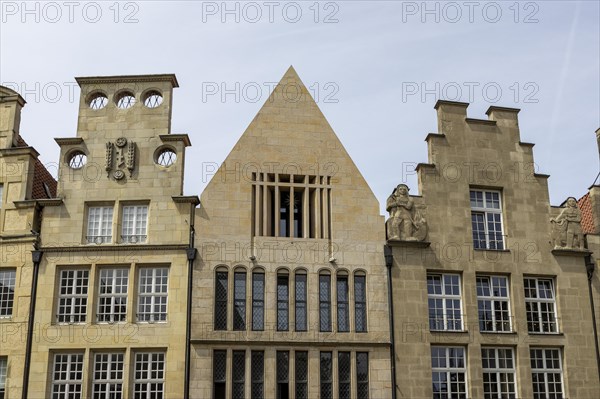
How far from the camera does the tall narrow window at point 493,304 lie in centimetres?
2828

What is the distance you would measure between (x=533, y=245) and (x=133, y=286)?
13.6 metres

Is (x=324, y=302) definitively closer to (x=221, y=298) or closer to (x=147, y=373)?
(x=221, y=298)

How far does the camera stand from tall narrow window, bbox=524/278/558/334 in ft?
93.8

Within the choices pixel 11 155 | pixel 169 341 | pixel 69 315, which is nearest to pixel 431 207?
pixel 169 341

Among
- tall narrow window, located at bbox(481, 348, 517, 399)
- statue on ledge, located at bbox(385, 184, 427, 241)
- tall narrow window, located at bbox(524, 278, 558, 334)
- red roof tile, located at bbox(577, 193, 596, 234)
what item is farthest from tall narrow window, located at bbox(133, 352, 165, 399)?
red roof tile, located at bbox(577, 193, 596, 234)

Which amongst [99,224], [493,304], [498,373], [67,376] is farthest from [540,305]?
[67,376]

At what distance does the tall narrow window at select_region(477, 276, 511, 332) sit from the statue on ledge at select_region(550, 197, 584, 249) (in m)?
2.46

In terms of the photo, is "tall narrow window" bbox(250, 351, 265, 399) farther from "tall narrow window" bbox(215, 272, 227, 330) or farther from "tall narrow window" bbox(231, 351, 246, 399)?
"tall narrow window" bbox(215, 272, 227, 330)

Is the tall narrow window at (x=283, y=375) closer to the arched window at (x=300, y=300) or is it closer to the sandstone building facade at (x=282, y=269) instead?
the sandstone building facade at (x=282, y=269)

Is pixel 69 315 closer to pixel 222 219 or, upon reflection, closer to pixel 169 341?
pixel 169 341

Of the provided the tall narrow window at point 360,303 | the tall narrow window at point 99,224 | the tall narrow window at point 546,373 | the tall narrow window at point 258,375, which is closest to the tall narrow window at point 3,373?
the tall narrow window at point 99,224

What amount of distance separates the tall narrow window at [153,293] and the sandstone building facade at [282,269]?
0.05m

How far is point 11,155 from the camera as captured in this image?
29281 mm

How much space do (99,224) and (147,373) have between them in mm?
5324
